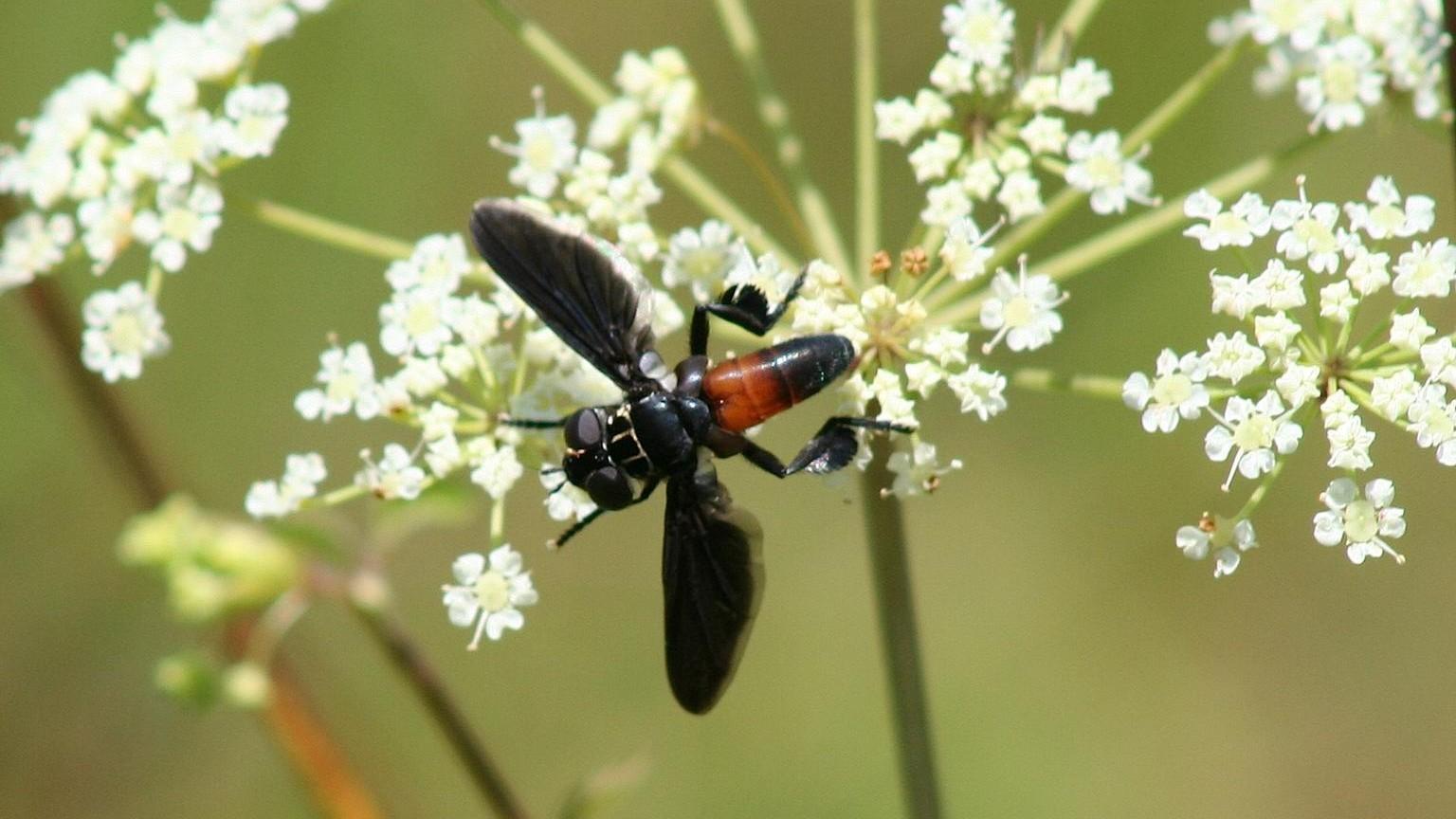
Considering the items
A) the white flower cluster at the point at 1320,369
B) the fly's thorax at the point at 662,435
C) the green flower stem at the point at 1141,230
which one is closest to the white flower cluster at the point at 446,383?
the fly's thorax at the point at 662,435

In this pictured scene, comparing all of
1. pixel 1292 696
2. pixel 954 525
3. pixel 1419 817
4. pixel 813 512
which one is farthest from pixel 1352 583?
pixel 813 512

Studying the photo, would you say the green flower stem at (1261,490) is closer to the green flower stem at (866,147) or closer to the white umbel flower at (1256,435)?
the white umbel flower at (1256,435)

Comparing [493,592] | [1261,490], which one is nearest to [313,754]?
[493,592]

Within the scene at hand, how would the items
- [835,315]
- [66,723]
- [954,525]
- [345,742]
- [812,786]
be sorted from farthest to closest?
[954,525] → [812,786] → [66,723] → [345,742] → [835,315]

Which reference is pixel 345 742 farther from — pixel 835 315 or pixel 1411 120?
pixel 1411 120

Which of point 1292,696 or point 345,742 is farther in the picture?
point 1292,696

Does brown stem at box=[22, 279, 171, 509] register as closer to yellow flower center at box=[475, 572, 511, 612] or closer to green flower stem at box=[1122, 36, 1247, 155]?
yellow flower center at box=[475, 572, 511, 612]
